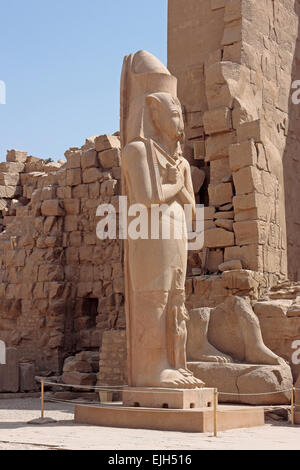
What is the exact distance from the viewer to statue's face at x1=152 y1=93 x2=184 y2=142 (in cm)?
751

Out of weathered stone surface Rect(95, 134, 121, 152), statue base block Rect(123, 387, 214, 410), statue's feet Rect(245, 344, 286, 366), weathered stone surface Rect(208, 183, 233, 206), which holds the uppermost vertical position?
weathered stone surface Rect(95, 134, 121, 152)

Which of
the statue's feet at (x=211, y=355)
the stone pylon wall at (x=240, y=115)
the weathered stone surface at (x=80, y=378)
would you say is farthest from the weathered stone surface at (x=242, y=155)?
the weathered stone surface at (x=80, y=378)

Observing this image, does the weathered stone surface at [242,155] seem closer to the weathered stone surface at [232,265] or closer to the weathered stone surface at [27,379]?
the weathered stone surface at [232,265]

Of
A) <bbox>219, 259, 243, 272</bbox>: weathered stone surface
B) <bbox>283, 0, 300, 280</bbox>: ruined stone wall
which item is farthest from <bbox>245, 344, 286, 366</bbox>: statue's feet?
<bbox>283, 0, 300, 280</bbox>: ruined stone wall

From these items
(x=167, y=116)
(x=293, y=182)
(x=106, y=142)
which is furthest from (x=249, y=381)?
(x=106, y=142)

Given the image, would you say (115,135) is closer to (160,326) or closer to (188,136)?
(188,136)

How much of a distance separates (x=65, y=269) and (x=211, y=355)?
9.56m

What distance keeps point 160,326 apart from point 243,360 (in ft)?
9.77

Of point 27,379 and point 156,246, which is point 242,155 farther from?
point 27,379

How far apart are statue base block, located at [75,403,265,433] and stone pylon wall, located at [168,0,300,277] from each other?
5554mm

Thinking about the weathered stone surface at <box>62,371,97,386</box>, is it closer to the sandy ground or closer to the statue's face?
the sandy ground

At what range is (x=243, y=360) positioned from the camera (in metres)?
9.66

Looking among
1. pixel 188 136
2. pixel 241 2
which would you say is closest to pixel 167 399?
pixel 188 136

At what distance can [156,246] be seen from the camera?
718 cm
